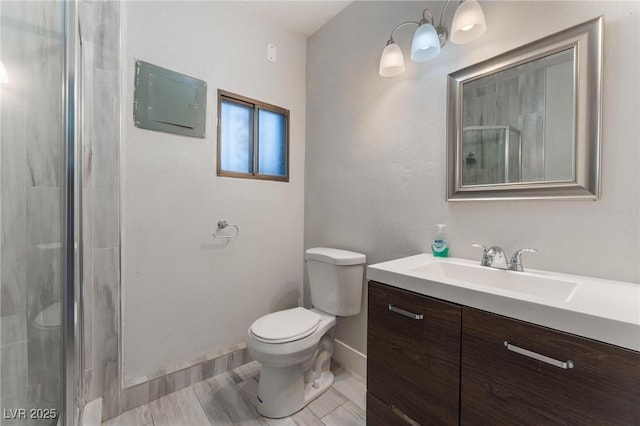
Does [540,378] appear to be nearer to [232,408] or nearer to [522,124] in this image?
[522,124]

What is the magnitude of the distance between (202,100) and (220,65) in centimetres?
29

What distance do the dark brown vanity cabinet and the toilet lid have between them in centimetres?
43

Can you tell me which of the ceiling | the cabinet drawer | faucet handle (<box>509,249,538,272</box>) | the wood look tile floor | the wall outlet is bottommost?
the wood look tile floor

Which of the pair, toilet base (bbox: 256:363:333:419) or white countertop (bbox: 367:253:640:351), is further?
toilet base (bbox: 256:363:333:419)

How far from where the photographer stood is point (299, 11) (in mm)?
1886

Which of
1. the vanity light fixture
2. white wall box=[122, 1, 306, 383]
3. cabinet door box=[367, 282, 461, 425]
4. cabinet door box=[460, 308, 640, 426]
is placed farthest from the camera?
white wall box=[122, 1, 306, 383]

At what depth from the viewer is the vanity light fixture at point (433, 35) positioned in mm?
1077

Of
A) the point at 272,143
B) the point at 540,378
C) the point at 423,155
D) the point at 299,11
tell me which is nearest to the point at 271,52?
the point at 299,11

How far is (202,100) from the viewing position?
1.66m

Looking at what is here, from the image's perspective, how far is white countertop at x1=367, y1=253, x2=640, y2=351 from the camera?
57 cm

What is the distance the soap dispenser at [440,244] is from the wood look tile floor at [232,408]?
0.97 metres

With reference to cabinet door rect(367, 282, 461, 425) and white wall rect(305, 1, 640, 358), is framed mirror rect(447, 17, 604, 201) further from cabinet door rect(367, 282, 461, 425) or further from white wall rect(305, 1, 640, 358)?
cabinet door rect(367, 282, 461, 425)

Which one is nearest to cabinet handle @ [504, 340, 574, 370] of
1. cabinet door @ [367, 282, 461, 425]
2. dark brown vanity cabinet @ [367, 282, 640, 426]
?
dark brown vanity cabinet @ [367, 282, 640, 426]

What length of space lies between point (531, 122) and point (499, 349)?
0.89 meters
